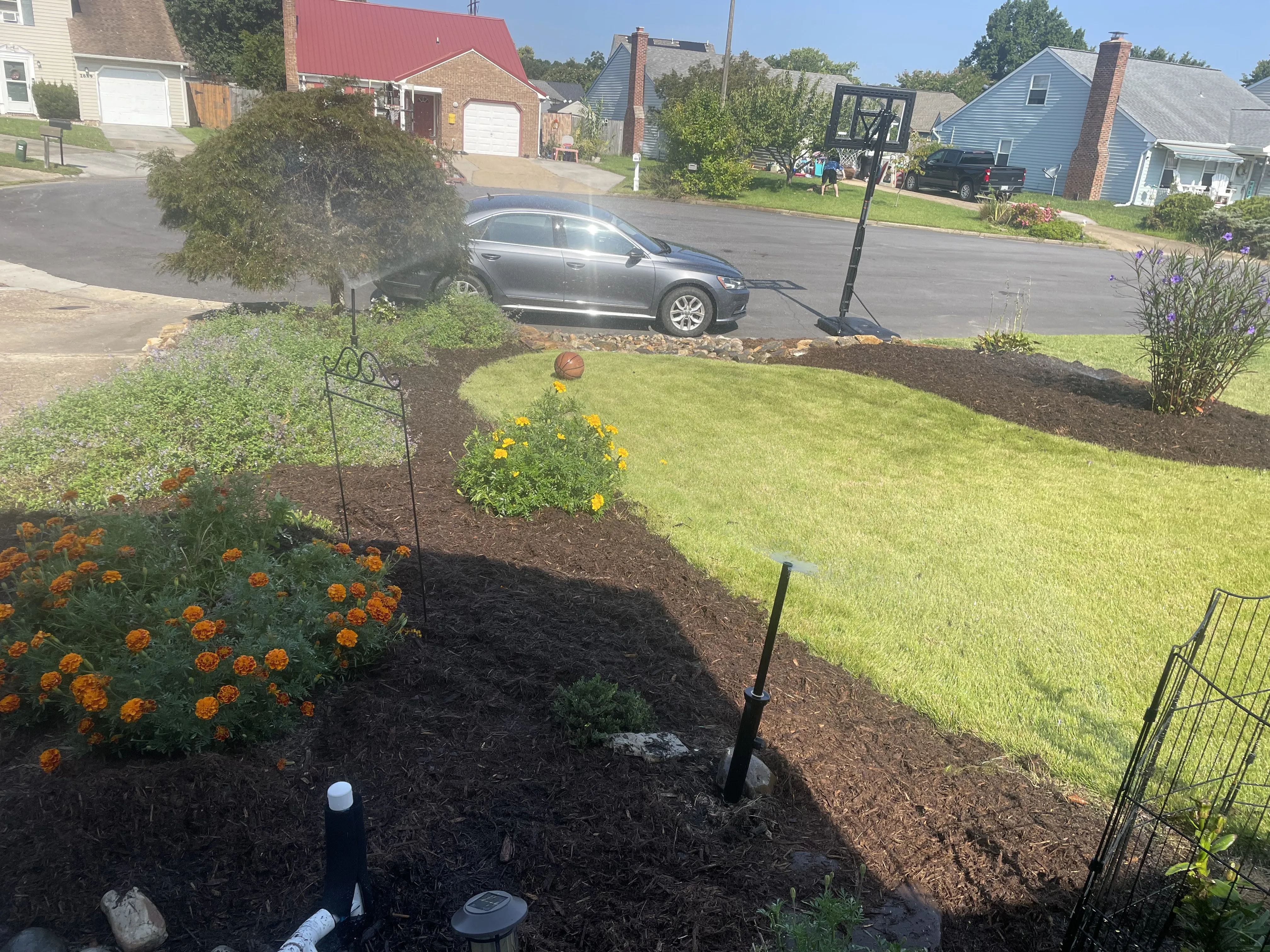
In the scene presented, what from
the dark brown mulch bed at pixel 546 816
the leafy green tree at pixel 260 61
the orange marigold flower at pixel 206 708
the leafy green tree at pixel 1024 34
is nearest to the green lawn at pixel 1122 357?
the dark brown mulch bed at pixel 546 816

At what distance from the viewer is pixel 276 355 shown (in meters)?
7.45

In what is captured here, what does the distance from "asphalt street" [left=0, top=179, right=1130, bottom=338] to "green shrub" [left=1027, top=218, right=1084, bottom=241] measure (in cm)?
185

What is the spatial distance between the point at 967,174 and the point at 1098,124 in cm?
848

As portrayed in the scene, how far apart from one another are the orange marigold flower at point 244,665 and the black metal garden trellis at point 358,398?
1.14 m

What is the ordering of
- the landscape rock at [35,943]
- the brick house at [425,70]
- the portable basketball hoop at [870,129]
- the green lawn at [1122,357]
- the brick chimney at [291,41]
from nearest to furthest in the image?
the landscape rock at [35,943], the green lawn at [1122,357], the portable basketball hoop at [870,129], the brick chimney at [291,41], the brick house at [425,70]

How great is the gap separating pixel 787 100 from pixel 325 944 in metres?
34.1

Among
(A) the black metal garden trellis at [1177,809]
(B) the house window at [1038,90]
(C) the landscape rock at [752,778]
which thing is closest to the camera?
(A) the black metal garden trellis at [1177,809]

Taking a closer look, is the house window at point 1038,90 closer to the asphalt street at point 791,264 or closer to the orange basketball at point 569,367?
the asphalt street at point 791,264

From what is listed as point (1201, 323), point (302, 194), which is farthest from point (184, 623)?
point (1201, 323)

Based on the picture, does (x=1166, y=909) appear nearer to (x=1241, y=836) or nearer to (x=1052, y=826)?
(x=1052, y=826)

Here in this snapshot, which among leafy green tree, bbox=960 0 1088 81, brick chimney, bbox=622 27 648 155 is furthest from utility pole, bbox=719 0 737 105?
leafy green tree, bbox=960 0 1088 81

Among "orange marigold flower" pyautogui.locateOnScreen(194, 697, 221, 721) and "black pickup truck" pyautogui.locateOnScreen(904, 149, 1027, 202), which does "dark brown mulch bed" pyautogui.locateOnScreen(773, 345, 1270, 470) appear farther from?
"black pickup truck" pyautogui.locateOnScreen(904, 149, 1027, 202)

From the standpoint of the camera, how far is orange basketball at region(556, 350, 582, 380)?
927 cm

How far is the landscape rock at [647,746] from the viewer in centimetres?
324
